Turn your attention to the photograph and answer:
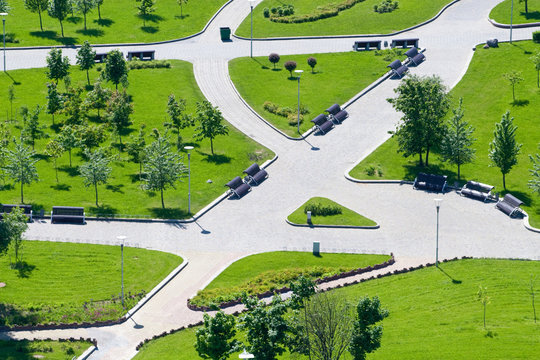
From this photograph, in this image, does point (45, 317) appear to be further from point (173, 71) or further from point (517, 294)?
point (173, 71)

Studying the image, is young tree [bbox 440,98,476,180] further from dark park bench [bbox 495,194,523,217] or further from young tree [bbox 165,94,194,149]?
young tree [bbox 165,94,194,149]

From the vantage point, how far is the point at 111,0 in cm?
13850

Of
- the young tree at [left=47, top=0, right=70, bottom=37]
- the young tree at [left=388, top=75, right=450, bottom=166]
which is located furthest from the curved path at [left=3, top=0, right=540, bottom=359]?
the young tree at [left=47, top=0, right=70, bottom=37]

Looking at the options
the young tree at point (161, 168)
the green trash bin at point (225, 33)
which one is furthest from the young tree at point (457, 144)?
the green trash bin at point (225, 33)

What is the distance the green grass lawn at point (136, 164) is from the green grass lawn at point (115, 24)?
1102 cm

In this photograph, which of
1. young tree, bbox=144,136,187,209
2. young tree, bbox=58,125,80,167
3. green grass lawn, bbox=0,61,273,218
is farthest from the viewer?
young tree, bbox=58,125,80,167

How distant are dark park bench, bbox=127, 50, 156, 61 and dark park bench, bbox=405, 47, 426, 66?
3021 centimetres

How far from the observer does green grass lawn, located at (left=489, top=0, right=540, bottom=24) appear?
127m

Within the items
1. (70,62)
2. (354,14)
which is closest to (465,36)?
(354,14)

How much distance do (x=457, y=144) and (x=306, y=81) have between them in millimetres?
25662

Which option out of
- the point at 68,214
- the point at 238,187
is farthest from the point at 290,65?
the point at 68,214

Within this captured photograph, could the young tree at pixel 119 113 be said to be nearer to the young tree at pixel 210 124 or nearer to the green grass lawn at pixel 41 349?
the young tree at pixel 210 124

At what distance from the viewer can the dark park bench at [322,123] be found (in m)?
105

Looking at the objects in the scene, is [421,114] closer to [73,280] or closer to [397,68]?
[397,68]
